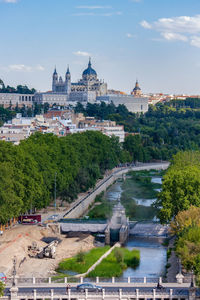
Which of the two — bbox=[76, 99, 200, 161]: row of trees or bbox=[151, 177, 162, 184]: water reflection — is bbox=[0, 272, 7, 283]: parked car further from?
bbox=[76, 99, 200, 161]: row of trees

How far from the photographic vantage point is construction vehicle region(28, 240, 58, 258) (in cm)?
4188

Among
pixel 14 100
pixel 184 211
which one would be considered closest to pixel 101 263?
pixel 184 211

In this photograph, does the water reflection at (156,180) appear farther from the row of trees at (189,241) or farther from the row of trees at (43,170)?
the row of trees at (189,241)

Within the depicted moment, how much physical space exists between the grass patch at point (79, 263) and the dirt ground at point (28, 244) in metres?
0.54

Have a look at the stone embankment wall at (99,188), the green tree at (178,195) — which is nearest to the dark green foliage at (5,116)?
the stone embankment wall at (99,188)

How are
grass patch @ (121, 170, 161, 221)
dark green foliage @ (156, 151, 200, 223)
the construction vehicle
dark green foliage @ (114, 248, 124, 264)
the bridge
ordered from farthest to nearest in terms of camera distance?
grass patch @ (121, 170, 161, 221), dark green foliage @ (156, 151, 200, 223), the construction vehicle, dark green foliage @ (114, 248, 124, 264), the bridge

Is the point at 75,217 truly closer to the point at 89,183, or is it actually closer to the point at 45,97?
the point at 89,183

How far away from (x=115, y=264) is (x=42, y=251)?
16.7 ft

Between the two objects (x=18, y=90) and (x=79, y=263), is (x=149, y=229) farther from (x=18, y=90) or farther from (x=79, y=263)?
(x=18, y=90)

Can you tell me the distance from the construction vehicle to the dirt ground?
32 cm

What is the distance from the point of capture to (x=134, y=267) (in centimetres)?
3975

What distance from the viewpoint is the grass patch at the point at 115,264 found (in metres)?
37.4

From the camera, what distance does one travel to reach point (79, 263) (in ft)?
132

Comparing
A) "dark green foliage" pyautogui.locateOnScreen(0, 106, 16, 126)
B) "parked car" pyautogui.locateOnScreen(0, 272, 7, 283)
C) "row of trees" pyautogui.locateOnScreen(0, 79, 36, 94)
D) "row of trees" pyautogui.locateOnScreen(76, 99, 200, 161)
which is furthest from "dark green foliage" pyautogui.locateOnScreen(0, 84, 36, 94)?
"parked car" pyautogui.locateOnScreen(0, 272, 7, 283)
